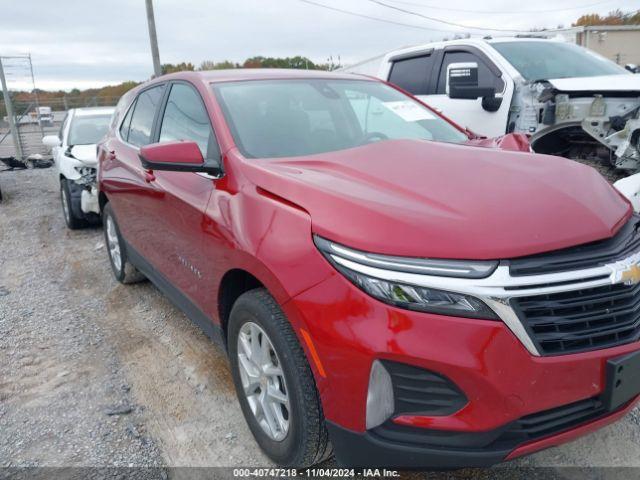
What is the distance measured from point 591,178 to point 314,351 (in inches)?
55.0

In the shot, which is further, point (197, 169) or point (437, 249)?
point (197, 169)

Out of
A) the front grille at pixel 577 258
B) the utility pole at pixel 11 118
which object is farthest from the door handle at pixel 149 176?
the utility pole at pixel 11 118

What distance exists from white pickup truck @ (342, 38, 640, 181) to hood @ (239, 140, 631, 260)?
2.55m

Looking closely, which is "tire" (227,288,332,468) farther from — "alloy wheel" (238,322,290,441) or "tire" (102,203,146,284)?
"tire" (102,203,146,284)

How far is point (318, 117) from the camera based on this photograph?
3096mm

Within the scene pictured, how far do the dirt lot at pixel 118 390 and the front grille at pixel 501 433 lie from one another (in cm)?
66

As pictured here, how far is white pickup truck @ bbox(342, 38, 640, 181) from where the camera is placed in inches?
177

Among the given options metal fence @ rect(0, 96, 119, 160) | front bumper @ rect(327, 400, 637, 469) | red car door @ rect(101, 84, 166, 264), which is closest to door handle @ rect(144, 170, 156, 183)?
red car door @ rect(101, 84, 166, 264)

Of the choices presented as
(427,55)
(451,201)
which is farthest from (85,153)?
(451,201)

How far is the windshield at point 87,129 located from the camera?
785 cm

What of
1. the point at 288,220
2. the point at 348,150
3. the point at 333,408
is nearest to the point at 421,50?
the point at 348,150

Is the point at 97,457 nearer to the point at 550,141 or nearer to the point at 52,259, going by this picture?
the point at 52,259

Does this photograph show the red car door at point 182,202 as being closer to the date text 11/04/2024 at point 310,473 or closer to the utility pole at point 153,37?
the date text 11/04/2024 at point 310,473

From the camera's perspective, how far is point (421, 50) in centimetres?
698
